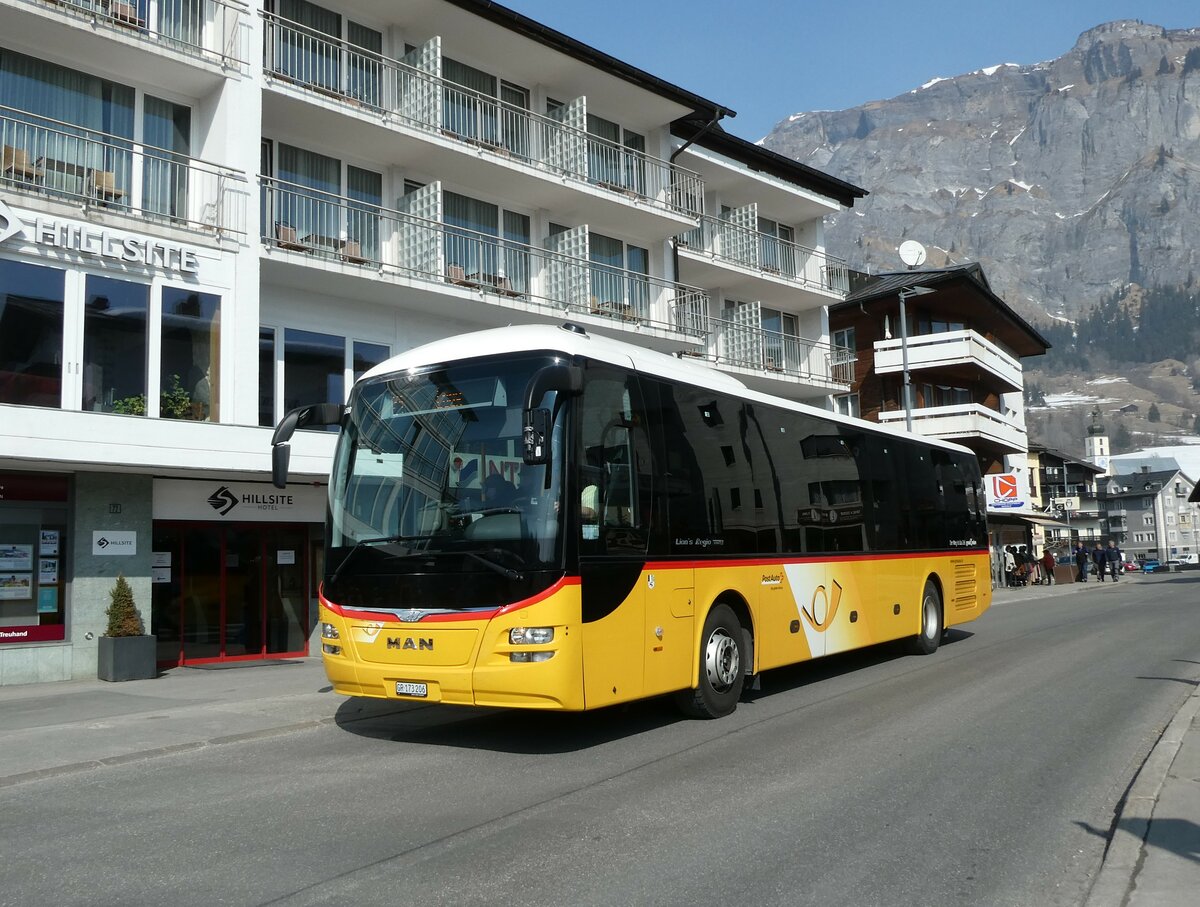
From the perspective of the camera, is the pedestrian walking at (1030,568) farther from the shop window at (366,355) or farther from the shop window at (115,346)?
the shop window at (115,346)

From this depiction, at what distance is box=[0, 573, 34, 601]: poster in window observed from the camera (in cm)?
1454

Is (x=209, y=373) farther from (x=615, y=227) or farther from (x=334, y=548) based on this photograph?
(x=615, y=227)

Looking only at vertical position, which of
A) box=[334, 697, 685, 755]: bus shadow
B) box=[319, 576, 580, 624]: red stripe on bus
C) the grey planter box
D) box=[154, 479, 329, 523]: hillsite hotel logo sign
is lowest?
box=[334, 697, 685, 755]: bus shadow

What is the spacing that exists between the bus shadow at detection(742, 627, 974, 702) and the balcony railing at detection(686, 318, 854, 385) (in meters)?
11.7

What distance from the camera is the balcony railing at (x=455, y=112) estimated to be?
1839 centimetres

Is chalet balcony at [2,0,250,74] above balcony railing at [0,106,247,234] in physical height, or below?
above

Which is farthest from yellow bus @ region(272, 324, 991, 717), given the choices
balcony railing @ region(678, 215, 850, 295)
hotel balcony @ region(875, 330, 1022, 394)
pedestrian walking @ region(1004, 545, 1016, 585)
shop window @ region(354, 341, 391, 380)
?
pedestrian walking @ region(1004, 545, 1016, 585)

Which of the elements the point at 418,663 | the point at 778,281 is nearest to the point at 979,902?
the point at 418,663

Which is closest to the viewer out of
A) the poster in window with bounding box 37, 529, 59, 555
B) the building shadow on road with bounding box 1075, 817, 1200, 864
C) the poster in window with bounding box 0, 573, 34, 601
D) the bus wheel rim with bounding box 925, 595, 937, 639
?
the building shadow on road with bounding box 1075, 817, 1200, 864

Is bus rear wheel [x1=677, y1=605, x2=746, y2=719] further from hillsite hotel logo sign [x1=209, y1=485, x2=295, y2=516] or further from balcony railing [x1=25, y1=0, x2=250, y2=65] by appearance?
balcony railing [x1=25, y1=0, x2=250, y2=65]

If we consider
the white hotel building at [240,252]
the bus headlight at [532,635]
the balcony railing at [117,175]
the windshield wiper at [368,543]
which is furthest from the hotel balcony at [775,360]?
the bus headlight at [532,635]

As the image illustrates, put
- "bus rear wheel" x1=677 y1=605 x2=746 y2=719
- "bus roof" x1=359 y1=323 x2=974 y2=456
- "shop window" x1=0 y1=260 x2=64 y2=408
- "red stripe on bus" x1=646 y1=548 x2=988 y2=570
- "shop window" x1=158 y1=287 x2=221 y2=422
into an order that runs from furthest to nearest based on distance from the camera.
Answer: "shop window" x1=158 y1=287 x2=221 y2=422 → "shop window" x1=0 y1=260 x2=64 y2=408 → "bus rear wheel" x1=677 y1=605 x2=746 y2=719 → "red stripe on bus" x1=646 y1=548 x2=988 y2=570 → "bus roof" x1=359 y1=323 x2=974 y2=456

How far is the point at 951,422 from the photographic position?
4284cm

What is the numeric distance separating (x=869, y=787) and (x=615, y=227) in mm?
19339
